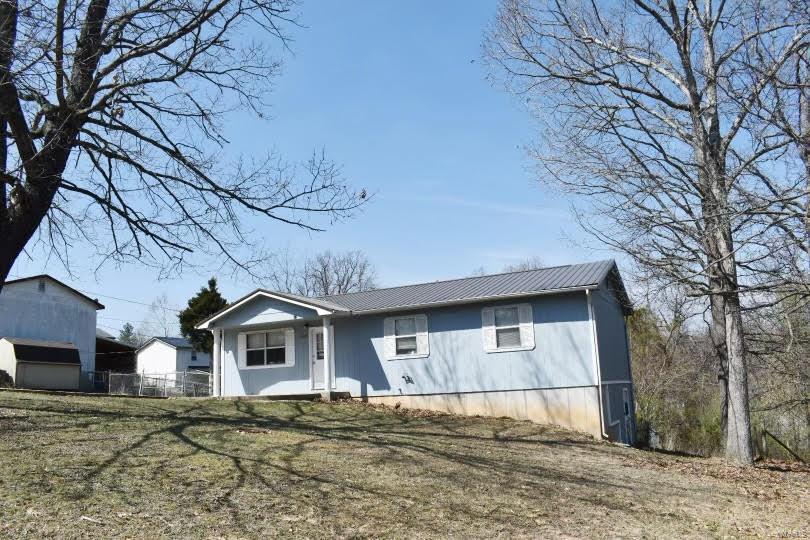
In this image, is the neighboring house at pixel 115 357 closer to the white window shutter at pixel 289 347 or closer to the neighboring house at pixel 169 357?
the neighboring house at pixel 169 357

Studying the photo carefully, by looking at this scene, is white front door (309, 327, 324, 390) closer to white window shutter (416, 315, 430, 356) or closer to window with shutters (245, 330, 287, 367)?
window with shutters (245, 330, 287, 367)

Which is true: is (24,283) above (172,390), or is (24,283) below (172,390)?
above

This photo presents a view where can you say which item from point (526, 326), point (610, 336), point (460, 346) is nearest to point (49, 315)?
point (460, 346)

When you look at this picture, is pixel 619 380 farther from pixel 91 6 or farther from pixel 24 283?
pixel 24 283

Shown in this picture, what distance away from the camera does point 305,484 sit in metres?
7.48

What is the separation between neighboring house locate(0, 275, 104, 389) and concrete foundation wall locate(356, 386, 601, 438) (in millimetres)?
18135

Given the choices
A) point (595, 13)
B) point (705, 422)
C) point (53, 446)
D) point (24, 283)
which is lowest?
point (705, 422)

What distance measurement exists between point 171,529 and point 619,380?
15.3m

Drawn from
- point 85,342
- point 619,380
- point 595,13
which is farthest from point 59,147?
point 85,342

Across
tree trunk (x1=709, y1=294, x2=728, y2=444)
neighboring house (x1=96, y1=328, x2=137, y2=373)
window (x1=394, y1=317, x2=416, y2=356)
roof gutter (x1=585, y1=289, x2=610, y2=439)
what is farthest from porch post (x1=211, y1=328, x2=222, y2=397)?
neighboring house (x1=96, y1=328, x2=137, y2=373)

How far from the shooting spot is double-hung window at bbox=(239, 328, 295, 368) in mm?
19891


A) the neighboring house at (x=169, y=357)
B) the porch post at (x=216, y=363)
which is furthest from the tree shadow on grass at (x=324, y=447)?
the neighboring house at (x=169, y=357)

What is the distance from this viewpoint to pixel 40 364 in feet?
88.4

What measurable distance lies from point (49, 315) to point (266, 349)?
15.6 metres
